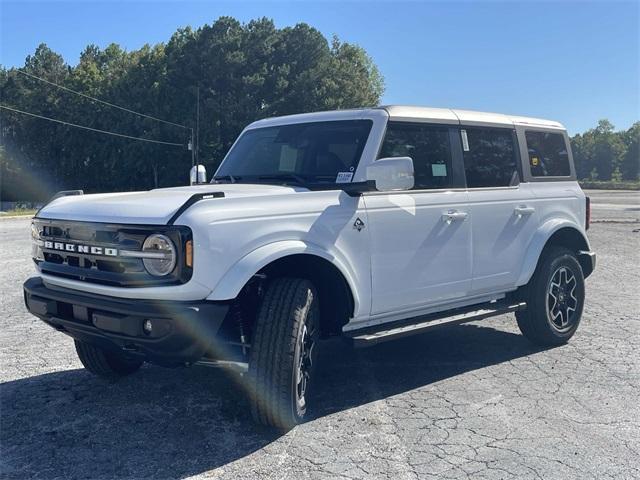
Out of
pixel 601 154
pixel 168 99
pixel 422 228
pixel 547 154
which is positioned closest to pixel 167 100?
pixel 168 99

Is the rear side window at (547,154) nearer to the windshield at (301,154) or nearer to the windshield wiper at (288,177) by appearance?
the windshield at (301,154)

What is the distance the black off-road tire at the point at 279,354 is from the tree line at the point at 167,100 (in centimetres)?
4131

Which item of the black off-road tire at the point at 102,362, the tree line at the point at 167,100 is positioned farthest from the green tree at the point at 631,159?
the black off-road tire at the point at 102,362

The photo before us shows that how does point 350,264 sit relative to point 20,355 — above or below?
above

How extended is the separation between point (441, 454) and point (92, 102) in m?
52.5

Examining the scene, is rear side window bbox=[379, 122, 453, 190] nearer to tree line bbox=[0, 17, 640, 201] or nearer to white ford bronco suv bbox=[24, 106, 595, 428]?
white ford bronco suv bbox=[24, 106, 595, 428]

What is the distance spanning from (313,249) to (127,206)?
3.79 ft

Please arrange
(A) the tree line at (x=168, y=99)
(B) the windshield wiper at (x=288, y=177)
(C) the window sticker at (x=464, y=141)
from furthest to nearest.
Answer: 1. (A) the tree line at (x=168, y=99)
2. (C) the window sticker at (x=464, y=141)
3. (B) the windshield wiper at (x=288, y=177)

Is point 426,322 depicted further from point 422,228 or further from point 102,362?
point 102,362

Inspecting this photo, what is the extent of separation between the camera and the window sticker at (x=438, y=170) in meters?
4.86

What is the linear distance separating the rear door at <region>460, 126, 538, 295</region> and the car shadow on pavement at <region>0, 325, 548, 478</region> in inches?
32.6

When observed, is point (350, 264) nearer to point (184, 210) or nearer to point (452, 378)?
point (184, 210)

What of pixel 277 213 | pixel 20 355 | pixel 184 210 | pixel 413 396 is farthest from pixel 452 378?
pixel 20 355

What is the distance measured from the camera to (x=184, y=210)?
3332mm
